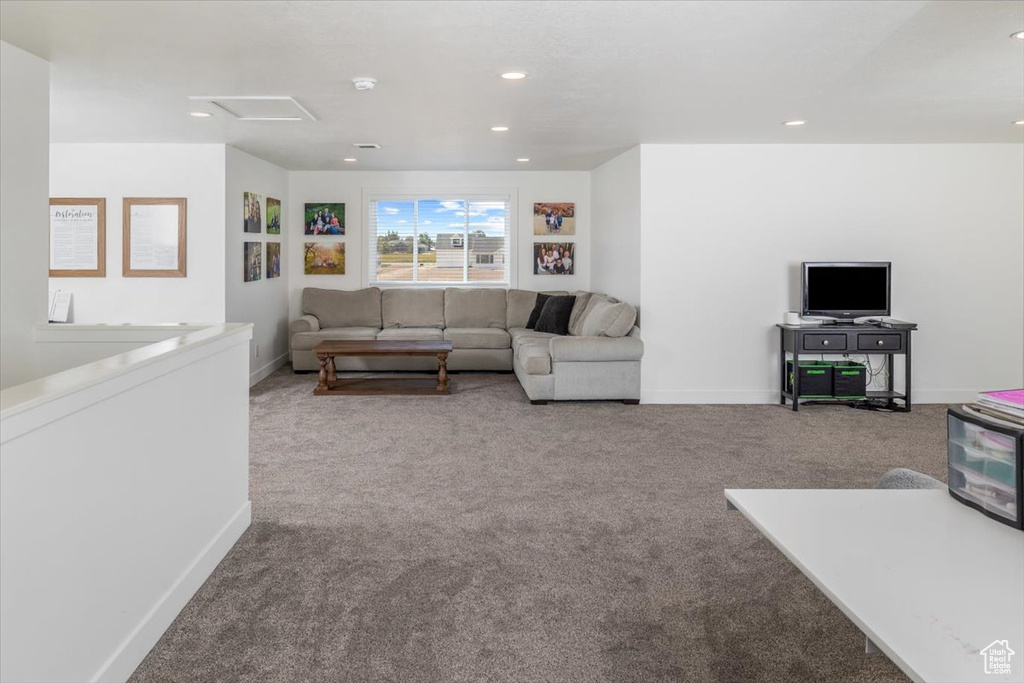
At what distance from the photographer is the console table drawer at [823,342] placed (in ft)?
19.9

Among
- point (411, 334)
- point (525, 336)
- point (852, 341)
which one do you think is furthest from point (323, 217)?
point (852, 341)

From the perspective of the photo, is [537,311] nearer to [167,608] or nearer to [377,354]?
[377,354]

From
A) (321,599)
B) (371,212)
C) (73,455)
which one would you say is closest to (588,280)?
(371,212)

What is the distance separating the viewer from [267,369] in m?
7.85

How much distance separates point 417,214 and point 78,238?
12.1ft

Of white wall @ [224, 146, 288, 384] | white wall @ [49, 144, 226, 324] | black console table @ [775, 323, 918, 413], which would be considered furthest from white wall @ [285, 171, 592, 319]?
black console table @ [775, 323, 918, 413]

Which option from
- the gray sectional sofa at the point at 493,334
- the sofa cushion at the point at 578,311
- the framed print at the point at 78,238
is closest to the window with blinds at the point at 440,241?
the gray sectional sofa at the point at 493,334

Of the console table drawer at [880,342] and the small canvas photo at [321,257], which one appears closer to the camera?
the console table drawer at [880,342]

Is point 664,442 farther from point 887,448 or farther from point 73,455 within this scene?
point 73,455

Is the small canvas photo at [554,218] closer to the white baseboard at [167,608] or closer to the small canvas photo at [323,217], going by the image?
the small canvas photo at [323,217]

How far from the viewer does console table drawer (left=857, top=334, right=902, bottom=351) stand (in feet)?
20.0

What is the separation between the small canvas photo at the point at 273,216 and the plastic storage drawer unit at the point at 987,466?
24.2ft

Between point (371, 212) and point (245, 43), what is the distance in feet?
17.8

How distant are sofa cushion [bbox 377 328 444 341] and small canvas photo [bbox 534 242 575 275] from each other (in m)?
1.58
